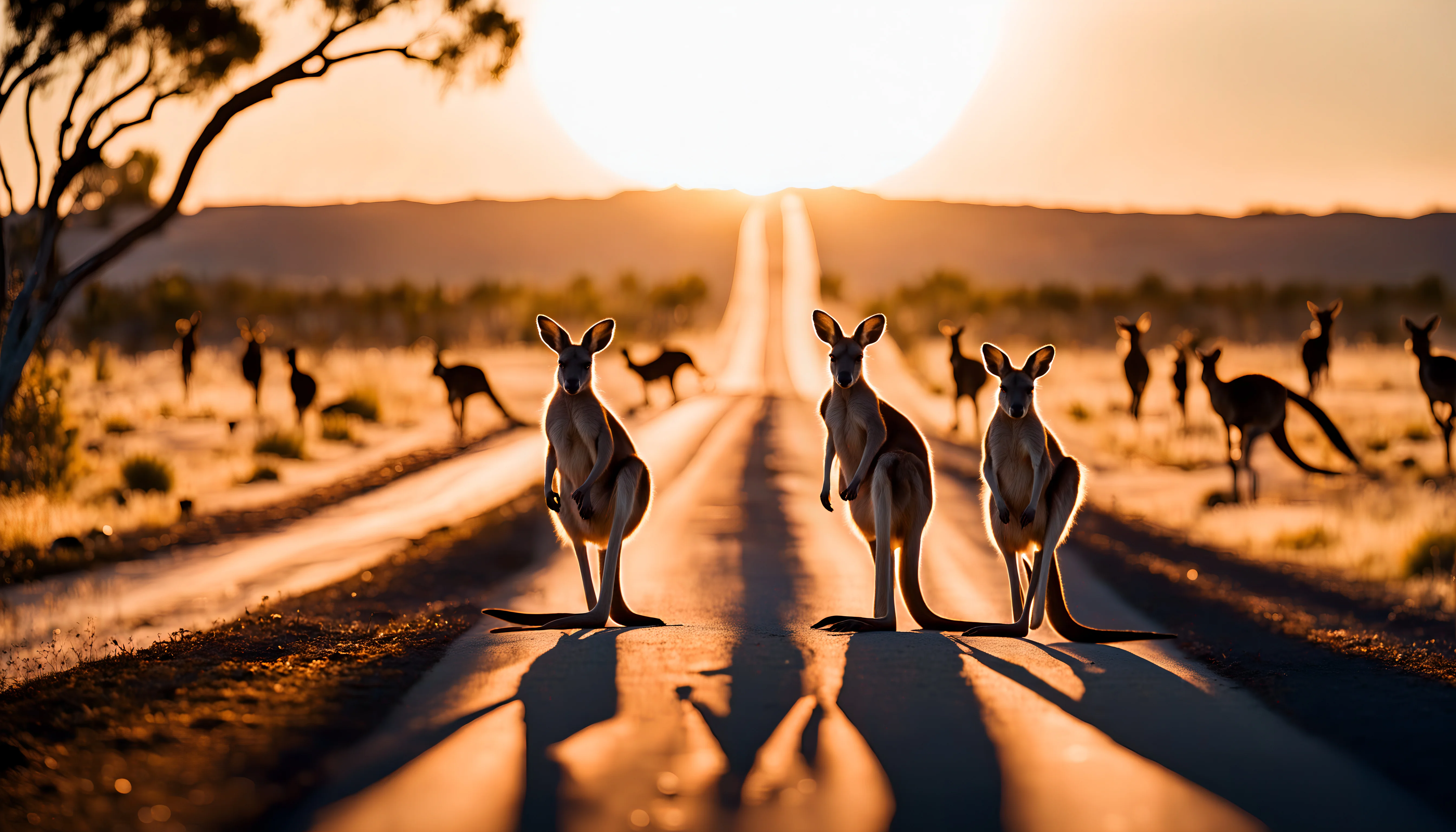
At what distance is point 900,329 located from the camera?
2124 inches

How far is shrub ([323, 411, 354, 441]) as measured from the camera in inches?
875

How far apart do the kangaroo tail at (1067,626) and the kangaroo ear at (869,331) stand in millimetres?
1765

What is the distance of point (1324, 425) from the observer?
1434 cm

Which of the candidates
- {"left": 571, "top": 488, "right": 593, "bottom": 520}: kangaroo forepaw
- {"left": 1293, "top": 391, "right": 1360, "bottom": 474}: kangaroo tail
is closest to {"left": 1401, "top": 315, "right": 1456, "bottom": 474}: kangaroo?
{"left": 1293, "top": 391, "right": 1360, "bottom": 474}: kangaroo tail

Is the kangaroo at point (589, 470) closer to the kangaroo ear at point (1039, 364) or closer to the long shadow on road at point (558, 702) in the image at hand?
the long shadow on road at point (558, 702)

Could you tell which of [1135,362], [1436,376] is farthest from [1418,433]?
[1135,362]

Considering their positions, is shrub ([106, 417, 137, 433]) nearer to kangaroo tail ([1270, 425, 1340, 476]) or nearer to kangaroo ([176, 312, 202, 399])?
kangaroo ([176, 312, 202, 399])

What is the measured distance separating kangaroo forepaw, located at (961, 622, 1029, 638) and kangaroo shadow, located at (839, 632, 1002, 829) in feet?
1.95

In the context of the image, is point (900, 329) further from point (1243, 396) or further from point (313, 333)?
point (1243, 396)

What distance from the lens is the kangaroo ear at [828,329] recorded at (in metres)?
6.77

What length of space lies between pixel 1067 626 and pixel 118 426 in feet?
69.5

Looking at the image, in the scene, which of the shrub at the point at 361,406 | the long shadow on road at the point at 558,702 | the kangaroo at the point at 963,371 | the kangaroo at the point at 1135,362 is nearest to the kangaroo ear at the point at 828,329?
the long shadow on road at the point at 558,702

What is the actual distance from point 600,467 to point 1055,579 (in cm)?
298

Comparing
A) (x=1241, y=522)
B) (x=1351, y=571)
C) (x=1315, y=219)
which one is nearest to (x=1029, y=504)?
(x=1351, y=571)
